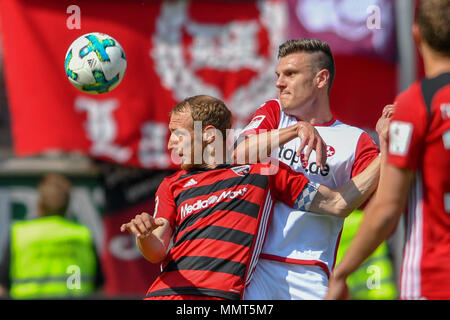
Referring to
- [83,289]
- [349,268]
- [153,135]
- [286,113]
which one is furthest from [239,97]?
[349,268]

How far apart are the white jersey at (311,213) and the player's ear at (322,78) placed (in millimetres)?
310

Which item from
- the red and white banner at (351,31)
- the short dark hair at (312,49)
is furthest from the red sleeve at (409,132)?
the red and white banner at (351,31)

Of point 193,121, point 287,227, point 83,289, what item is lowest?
point 83,289

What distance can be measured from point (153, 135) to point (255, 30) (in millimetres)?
2241

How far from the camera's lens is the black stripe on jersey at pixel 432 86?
3.38m

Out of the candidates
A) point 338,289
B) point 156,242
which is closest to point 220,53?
point 156,242

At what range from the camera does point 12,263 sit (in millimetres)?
8227

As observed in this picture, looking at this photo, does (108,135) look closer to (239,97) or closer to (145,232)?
(239,97)

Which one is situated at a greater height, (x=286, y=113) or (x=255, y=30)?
(x=255, y=30)

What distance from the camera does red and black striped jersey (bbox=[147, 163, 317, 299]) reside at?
4320 mm

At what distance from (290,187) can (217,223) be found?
0.56m

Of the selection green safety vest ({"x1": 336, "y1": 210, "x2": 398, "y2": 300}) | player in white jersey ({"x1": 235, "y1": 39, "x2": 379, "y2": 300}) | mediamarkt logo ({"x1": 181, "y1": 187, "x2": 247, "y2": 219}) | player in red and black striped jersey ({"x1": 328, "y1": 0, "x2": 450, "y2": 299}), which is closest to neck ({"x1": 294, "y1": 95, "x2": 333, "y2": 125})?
player in white jersey ({"x1": 235, "y1": 39, "x2": 379, "y2": 300})

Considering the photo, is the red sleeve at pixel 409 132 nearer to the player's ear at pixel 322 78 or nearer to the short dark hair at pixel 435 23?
the short dark hair at pixel 435 23

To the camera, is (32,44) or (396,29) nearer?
(32,44)
